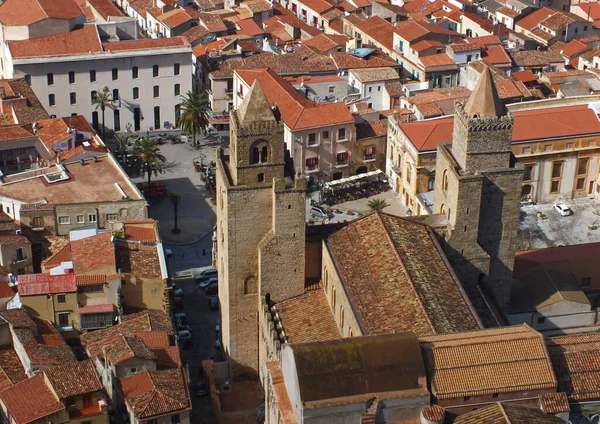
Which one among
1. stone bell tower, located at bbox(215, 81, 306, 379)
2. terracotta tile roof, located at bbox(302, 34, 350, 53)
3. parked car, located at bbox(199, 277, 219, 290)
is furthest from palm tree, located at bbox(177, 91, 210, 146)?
stone bell tower, located at bbox(215, 81, 306, 379)

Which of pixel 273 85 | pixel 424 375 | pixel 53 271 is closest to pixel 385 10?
pixel 273 85

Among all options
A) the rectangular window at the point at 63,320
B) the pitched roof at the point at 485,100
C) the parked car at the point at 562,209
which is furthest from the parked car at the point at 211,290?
the parked car at the point at 562,209

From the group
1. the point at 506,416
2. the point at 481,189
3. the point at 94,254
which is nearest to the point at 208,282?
the point at 94,254

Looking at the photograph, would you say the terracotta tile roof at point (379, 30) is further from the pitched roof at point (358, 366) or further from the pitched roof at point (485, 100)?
the pitched roof at point (358, 366)

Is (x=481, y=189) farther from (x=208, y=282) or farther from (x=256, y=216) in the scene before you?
(x=208, y=282)

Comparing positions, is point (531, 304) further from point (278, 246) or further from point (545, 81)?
point (545, 81)

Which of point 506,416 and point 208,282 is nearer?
point 506,416
